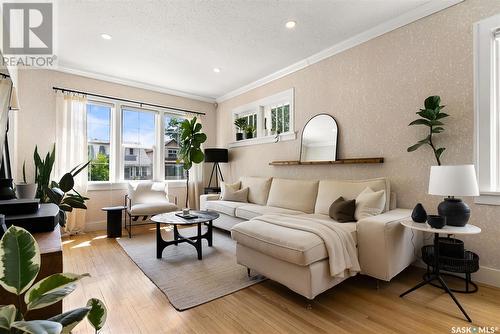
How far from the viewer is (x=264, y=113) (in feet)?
15.3

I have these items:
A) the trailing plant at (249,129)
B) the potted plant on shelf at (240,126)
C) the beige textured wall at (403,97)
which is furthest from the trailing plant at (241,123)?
the beige textured wall at (403,97)

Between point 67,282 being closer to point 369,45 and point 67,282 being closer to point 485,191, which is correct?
point 485,191

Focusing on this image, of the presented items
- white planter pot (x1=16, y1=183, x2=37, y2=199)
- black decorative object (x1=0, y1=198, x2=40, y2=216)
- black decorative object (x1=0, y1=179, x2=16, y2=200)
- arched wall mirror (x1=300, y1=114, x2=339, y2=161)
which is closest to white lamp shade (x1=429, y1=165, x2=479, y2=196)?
arched wall mirror (x1=300, y1=114, x2=339, y2=161)

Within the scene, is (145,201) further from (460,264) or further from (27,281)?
(460,264)

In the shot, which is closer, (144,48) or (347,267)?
(347,267)

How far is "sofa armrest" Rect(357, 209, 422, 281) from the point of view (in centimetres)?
204

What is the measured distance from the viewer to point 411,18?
8.69 feet

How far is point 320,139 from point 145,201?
3217 millimetres

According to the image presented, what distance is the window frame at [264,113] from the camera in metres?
4.04

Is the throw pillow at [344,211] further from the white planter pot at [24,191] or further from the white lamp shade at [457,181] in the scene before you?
the white planter pot at [24,191]

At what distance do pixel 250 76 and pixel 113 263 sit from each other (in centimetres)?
→ 368

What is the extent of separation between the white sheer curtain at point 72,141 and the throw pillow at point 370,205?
13.9 feet

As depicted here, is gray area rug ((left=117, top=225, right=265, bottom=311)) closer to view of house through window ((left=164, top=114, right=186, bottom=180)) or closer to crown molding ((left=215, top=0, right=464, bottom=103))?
view of house through window ((left=164, top=114, right=186, bottom=180))

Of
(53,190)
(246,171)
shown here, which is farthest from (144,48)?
(246,171)
